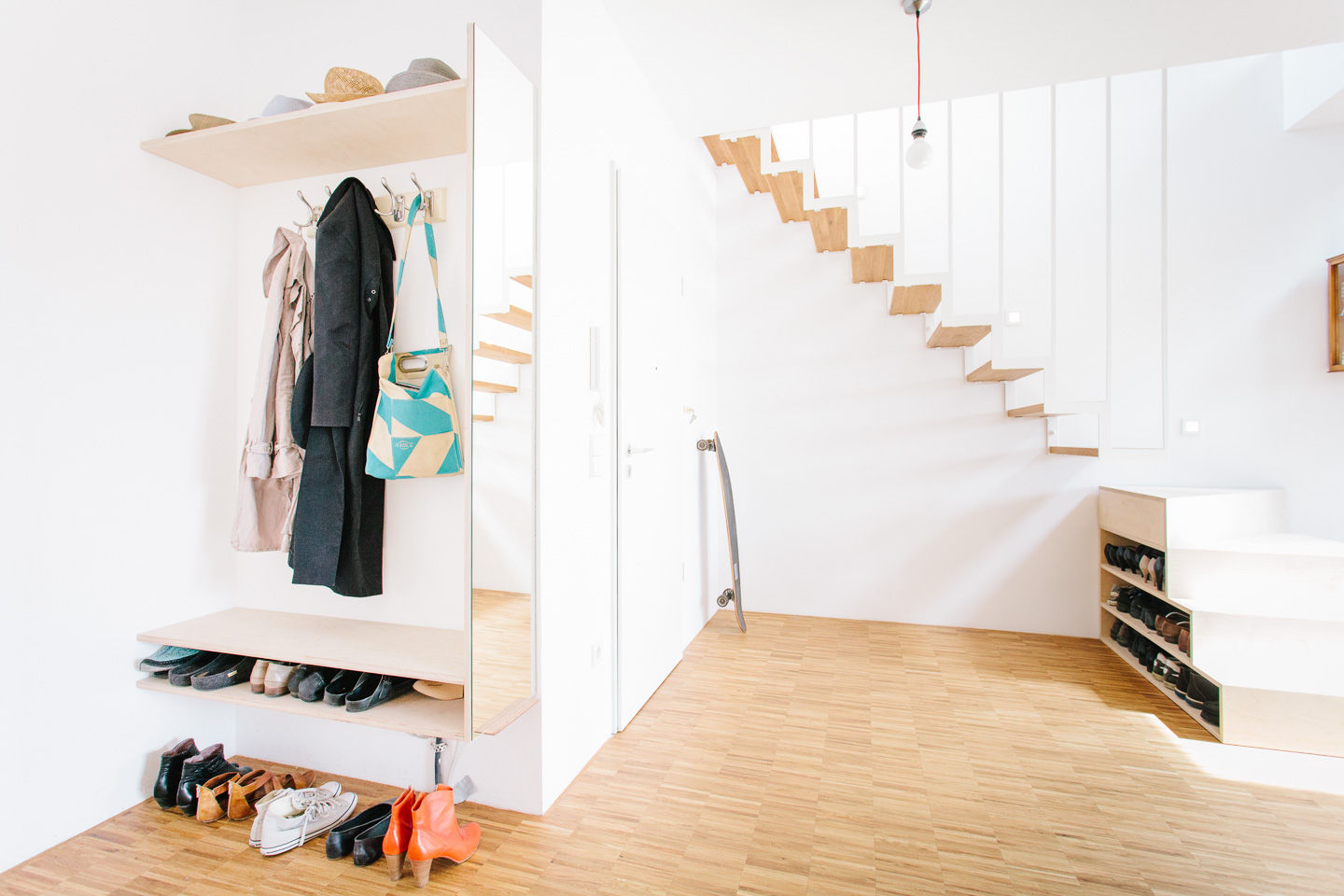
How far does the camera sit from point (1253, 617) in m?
2.22

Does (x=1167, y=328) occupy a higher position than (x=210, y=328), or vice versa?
(x=1167, y=328)

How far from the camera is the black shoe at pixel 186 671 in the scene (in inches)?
69.7

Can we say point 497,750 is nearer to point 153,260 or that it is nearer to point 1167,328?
point 153,260

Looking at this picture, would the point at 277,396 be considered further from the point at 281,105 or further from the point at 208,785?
the point at 208,785

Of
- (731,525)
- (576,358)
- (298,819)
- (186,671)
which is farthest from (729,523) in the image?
(186,671)

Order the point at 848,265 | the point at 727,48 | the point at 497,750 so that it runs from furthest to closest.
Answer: the point at 848,265
the point at 727,48
the point at 497,750

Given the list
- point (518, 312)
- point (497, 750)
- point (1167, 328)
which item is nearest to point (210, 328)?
point (518, 312)

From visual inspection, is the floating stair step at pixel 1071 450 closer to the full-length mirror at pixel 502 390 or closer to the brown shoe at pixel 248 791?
the full-length mirror at pixel 502 390

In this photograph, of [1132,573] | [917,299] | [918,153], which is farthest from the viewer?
[917,299]

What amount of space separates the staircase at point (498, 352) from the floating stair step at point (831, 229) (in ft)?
6.73

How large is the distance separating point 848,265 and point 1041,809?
2.86 m

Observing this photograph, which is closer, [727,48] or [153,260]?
[153,260]

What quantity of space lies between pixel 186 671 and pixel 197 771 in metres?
0.31

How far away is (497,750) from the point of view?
179 cm
